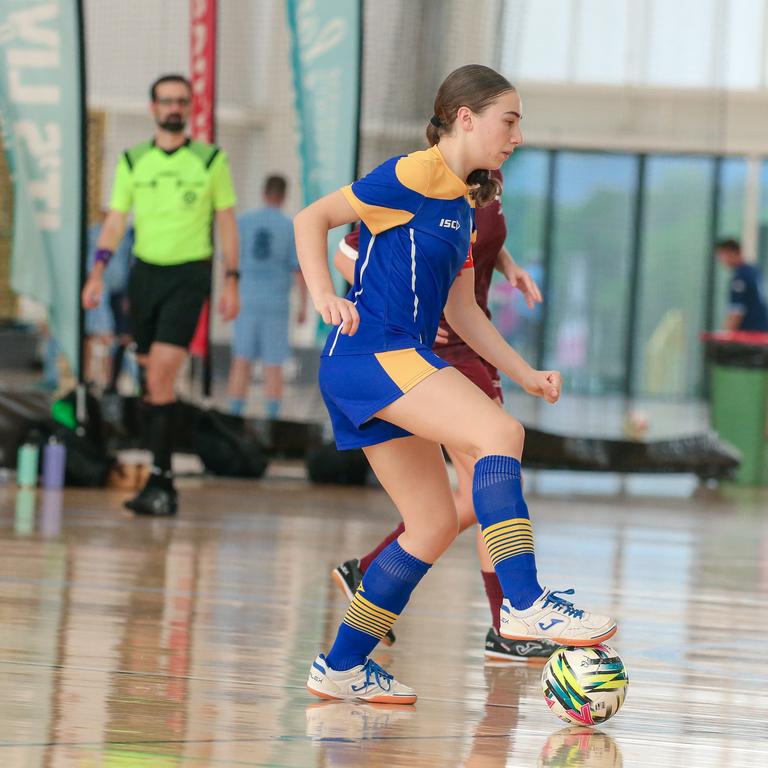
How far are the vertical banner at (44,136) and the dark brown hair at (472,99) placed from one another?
484cm

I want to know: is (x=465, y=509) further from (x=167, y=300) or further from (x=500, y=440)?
(x=167, y=300)

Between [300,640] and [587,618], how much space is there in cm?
124

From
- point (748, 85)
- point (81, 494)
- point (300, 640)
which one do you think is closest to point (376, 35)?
point (81, 494)

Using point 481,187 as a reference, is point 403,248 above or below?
below

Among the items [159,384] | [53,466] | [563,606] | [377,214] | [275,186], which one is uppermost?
[377,214]

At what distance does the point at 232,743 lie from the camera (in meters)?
2.47

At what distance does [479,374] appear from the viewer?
3.83 m

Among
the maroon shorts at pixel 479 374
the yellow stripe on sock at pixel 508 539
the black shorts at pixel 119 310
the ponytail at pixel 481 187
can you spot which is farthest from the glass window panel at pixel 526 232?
the yellow stripe on sock at pixel 508 539

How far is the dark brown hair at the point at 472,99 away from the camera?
9.15ft

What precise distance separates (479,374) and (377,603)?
3.67 feet

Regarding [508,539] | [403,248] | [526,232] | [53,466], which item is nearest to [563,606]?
[508,539]

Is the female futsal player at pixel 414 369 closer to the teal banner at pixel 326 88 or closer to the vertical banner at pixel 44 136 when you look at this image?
the vertical banner at pixel 44 136

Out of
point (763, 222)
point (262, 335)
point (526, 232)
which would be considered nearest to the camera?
point (262, 335)

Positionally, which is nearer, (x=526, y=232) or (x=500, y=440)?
(x=500, y=440)
